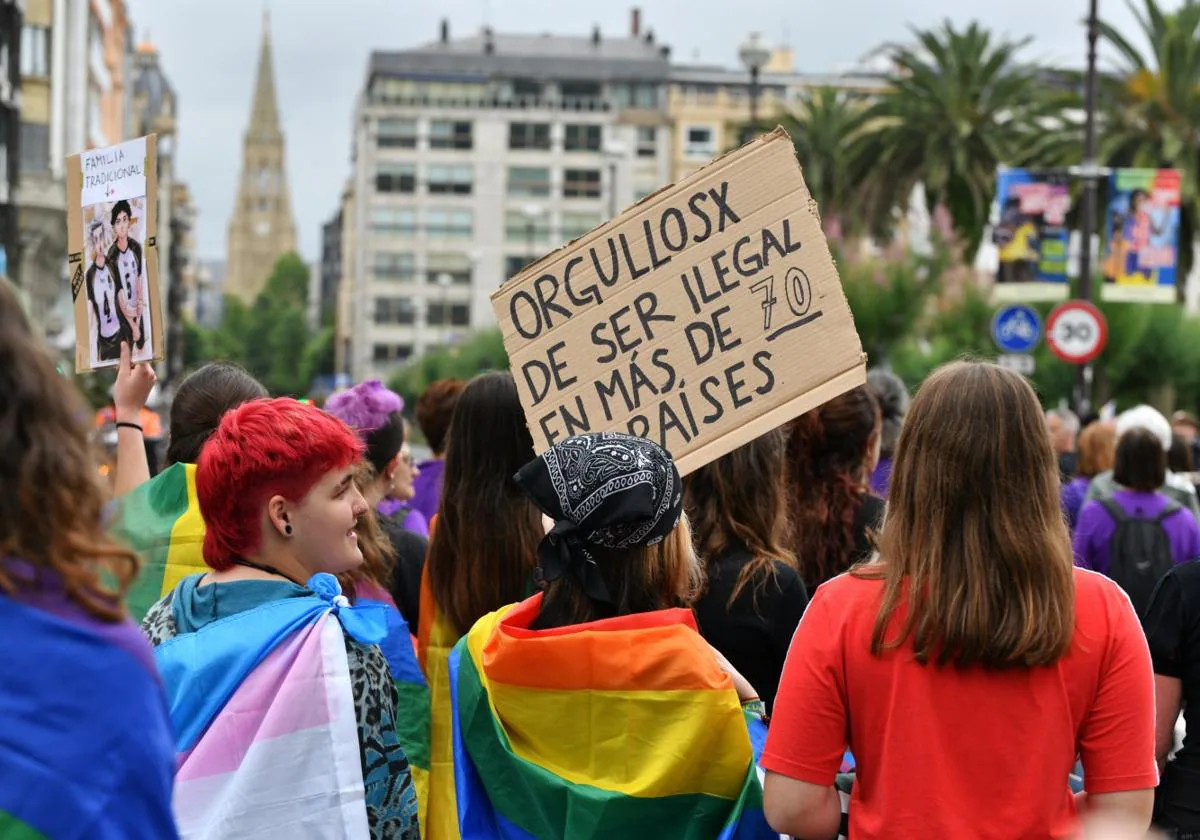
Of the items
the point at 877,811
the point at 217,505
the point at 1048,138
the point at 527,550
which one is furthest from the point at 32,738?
the point at 1048,138

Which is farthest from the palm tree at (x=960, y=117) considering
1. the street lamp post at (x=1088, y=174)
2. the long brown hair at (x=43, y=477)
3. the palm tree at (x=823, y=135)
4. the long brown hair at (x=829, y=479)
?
the long brown hair at (x=43, y=477)

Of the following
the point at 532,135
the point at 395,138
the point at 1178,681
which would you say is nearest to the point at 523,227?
the point at 532,135

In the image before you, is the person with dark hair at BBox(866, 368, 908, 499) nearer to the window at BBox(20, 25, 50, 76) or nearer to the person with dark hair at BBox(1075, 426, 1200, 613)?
the person with dark hair at BBox(1075, 426, 1200, 613)

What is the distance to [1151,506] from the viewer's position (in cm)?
757

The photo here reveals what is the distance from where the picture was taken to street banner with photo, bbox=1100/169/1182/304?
22141 millimetres

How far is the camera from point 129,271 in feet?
16.5

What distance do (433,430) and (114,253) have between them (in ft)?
7.05

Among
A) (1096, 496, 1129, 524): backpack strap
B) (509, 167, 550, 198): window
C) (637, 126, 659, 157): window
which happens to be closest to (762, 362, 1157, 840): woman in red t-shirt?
(1096, 496, 1129, 524): backpack strap

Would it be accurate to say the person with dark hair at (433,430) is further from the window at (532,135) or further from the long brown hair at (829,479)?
the window at (532,135)

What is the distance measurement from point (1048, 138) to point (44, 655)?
122 ft

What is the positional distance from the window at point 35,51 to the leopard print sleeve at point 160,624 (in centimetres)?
4593

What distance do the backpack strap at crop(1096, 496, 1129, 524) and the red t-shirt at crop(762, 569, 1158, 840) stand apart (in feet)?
15.7

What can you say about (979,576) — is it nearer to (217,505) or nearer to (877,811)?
(877,811)

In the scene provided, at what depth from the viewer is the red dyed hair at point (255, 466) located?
3.31 m
